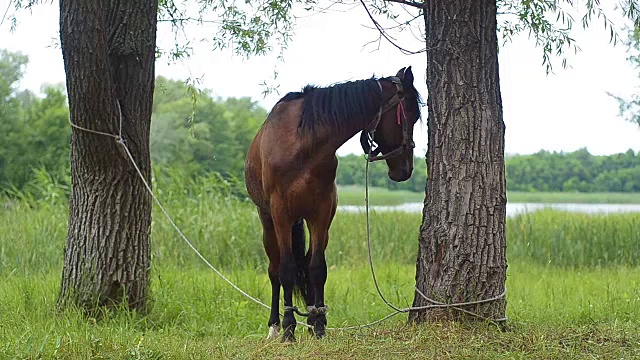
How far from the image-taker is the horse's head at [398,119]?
17.2 feet

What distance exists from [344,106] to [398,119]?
1.29ft

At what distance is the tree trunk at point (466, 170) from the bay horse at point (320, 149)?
26 cm

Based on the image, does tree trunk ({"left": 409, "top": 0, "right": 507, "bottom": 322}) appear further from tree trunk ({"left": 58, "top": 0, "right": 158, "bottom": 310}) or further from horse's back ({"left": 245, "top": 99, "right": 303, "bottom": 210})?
tree trunk ({"left": 58, "top": 0, "right": 158, "bottom": 310})

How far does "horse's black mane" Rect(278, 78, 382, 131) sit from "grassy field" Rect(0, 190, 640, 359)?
1.52 metres

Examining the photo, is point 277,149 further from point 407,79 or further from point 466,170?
point 466,170

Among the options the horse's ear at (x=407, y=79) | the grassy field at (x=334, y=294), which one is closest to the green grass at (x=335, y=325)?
the grassy field at (x=334, y=294)

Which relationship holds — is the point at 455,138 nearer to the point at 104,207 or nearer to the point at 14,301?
the point at 104,207

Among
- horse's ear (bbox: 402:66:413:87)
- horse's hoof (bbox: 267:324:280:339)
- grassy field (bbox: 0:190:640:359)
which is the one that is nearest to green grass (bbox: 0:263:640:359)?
grassy field (bbox: 0:190:640:359)

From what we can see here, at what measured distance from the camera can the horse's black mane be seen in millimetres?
5238

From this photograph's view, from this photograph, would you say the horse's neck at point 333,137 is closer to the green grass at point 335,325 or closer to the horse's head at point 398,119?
the horse's head at point 398,119

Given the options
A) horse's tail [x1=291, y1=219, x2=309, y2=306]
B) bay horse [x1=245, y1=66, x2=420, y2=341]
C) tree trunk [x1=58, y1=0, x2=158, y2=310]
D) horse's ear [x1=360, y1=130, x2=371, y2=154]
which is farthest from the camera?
tree trunk [x1=58, y1=0, x2=158, y2=310]

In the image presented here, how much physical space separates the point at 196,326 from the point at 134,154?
157 centimetres

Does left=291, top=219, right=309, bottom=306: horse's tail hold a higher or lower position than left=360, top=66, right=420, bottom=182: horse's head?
lower

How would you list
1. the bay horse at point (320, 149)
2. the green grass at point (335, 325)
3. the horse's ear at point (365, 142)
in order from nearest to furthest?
the green grass at point (335, 325), the bay horse at point (320, 149), the horse's ear at point (365, 142)
